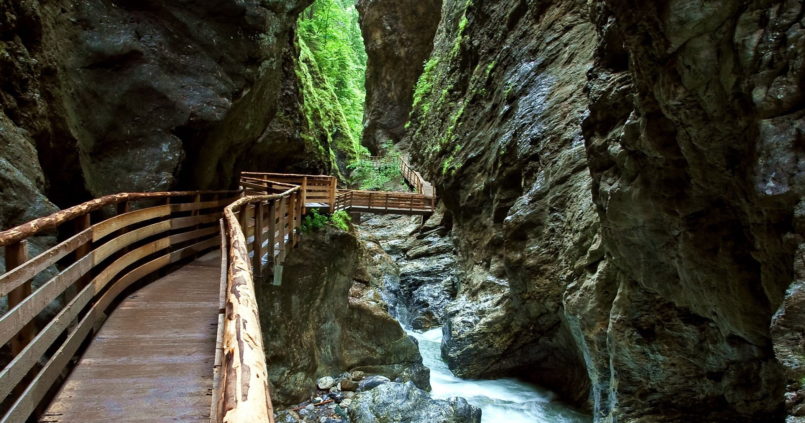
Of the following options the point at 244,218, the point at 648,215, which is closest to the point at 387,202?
A: the point at 244,218

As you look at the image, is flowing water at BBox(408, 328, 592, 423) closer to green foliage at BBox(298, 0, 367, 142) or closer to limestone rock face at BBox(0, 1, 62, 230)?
limestone rock face at BBox(0, 1, 62, 230)

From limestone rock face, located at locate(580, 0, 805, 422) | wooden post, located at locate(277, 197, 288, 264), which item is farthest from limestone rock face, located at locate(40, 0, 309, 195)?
limestone rock face, located at locate(580, 0, 805, 422)

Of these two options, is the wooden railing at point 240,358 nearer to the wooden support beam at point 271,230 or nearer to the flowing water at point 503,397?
the wooden support beam at point 271,230

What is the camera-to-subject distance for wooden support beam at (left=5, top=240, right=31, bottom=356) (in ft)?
10.2

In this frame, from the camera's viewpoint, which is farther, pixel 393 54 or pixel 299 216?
pixel 393 54

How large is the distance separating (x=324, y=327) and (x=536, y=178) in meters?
6.78

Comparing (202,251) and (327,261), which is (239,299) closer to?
(202,251)

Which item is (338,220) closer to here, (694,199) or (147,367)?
(694,199)

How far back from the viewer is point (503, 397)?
38.8 feet

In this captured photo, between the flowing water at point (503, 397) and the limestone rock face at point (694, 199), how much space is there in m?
2.27

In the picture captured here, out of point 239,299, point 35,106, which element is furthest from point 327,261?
point 239,299

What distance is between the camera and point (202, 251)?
996 cm

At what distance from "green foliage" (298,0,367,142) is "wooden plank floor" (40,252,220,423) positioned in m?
20.2

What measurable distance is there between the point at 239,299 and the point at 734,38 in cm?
485
